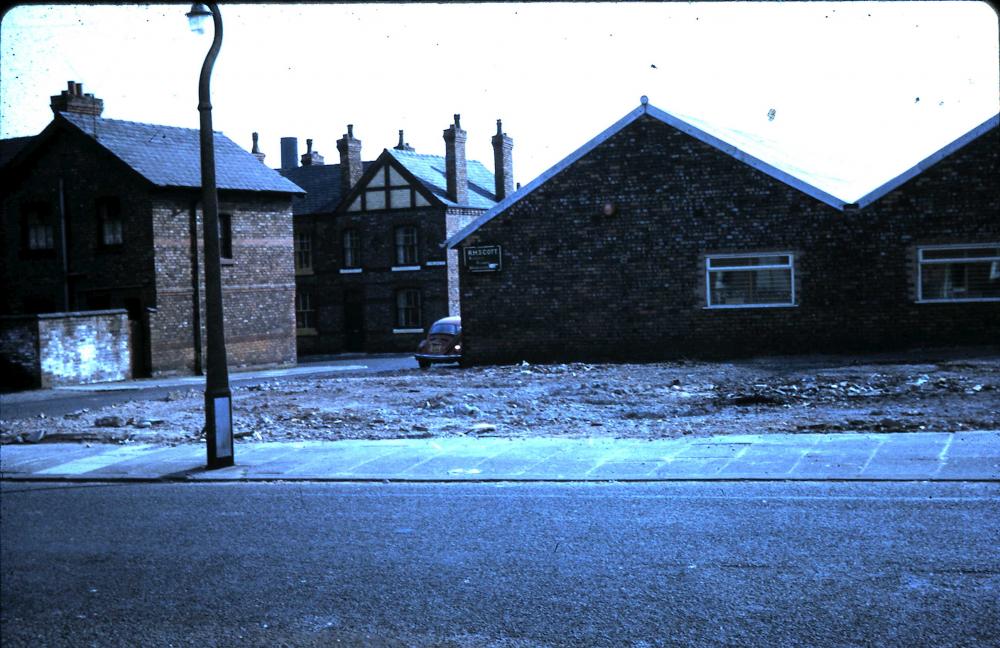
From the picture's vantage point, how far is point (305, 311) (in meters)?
53.3

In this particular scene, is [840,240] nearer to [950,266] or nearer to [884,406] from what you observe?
[950,266]

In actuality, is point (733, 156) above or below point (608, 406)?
above

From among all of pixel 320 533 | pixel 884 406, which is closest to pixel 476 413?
pixel 884 406

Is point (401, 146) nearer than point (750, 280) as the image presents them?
No

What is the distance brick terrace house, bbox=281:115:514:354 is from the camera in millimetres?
50562

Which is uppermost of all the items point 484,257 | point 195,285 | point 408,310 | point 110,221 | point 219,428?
point 110,221

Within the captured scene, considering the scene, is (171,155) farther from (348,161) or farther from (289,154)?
(289,154)

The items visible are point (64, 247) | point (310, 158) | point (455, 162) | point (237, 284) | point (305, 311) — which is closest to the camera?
point (64, 247)

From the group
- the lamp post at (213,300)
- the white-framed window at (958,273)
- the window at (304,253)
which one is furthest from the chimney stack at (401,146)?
the lamp post at (213,300)

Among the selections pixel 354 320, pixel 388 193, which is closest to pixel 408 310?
pixel 354 320

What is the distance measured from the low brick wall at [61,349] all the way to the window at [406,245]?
60.1 feet

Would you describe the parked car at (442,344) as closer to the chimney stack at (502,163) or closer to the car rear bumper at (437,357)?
the car rear bumper at (437,357)

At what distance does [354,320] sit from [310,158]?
10.6m

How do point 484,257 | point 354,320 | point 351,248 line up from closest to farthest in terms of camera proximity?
point 484,257, point 351,248, point 354,320
